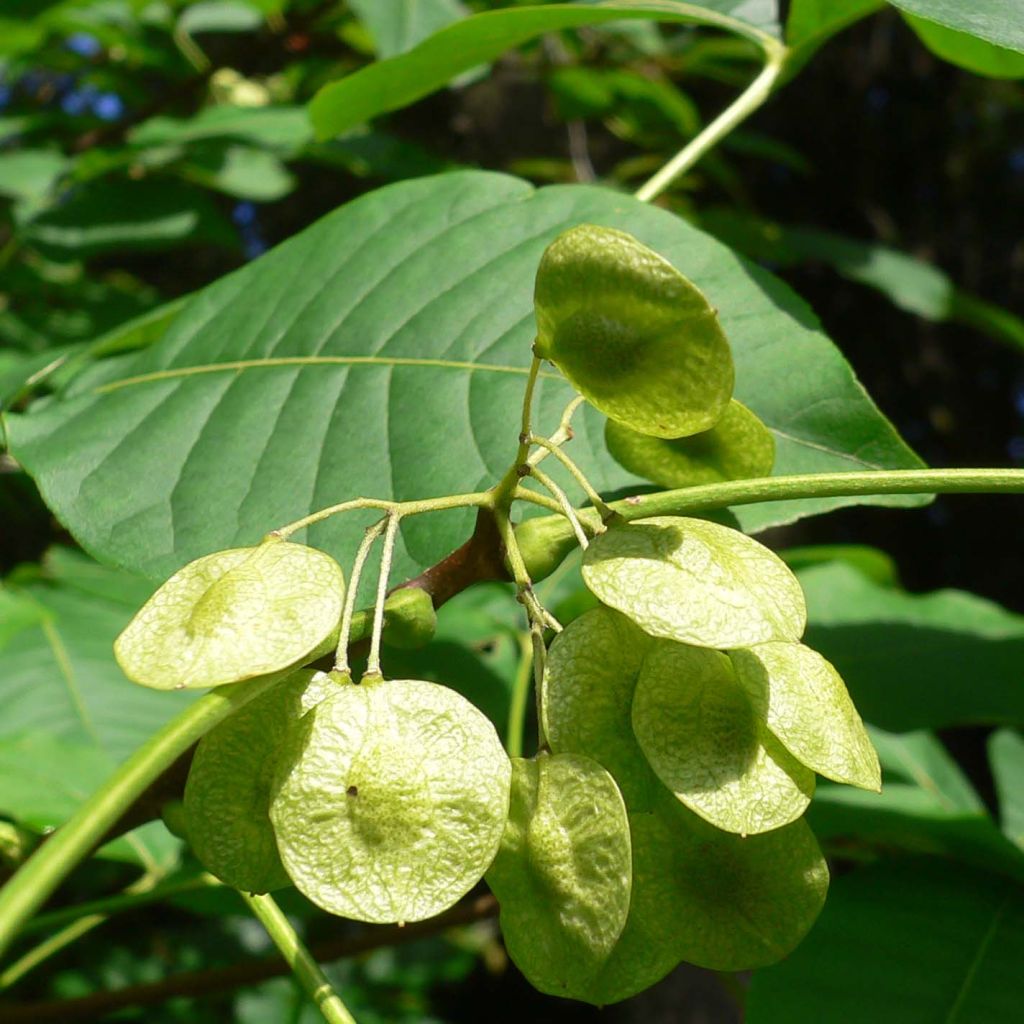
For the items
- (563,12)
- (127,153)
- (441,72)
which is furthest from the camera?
(127,153)

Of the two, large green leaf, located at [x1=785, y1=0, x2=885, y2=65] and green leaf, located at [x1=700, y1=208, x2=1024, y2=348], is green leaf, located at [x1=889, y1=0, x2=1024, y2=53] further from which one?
green leaf, located at [x1=700, y1=208, x2=1024, y2=348]

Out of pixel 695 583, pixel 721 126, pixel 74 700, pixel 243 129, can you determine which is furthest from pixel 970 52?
pixel 74 700

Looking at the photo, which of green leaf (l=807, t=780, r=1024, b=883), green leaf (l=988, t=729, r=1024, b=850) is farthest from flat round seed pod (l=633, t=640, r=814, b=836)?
green leaf (l=988, t=729, r=1024, b=850)

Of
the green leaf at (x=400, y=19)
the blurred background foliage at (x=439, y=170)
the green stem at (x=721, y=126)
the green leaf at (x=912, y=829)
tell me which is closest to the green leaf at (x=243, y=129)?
the blurred background foliage at (x=439, y=170)

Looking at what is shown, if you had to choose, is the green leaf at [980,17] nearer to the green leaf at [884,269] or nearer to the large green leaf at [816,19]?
the large green leaf at [816,19]

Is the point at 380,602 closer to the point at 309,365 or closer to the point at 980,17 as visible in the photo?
the point at 309,365

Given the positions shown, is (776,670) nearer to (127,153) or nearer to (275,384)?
(275,384)

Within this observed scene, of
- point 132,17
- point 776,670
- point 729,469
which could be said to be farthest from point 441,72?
point 132,17
